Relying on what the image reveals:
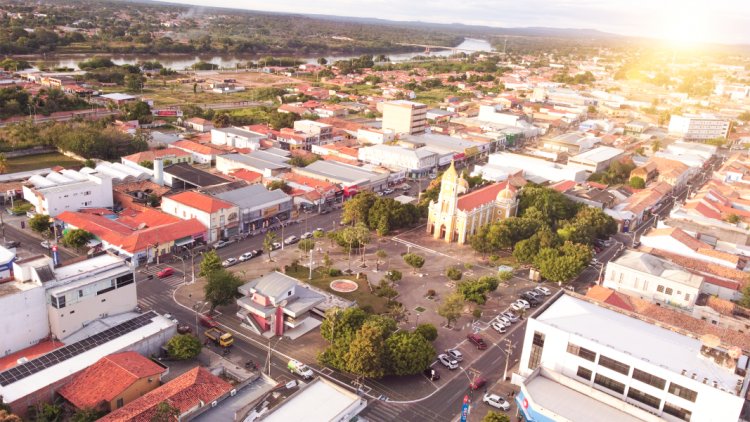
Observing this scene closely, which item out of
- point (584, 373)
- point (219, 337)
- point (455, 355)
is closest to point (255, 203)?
point (219, 337)

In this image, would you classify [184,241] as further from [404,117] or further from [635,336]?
[404,117]

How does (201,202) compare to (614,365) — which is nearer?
(614,365)

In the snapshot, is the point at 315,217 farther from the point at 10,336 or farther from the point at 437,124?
the point at 437,124

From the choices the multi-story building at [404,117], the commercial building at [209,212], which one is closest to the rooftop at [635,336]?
the commercial building at [209,212]

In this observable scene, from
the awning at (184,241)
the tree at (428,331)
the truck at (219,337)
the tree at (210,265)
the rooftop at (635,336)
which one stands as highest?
the rooftop at (635,336)

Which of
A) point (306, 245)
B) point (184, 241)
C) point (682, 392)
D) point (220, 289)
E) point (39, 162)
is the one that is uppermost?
point (682, 392)

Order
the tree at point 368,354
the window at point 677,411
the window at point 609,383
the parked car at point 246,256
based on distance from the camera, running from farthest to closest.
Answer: the parked car at point 246,256 < the tree at point 368,354 < the window at point 609,383 < the window at point 677,411

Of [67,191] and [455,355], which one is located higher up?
[67,191]

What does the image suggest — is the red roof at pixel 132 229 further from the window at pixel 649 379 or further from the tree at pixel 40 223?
the window at pixel 649 379
